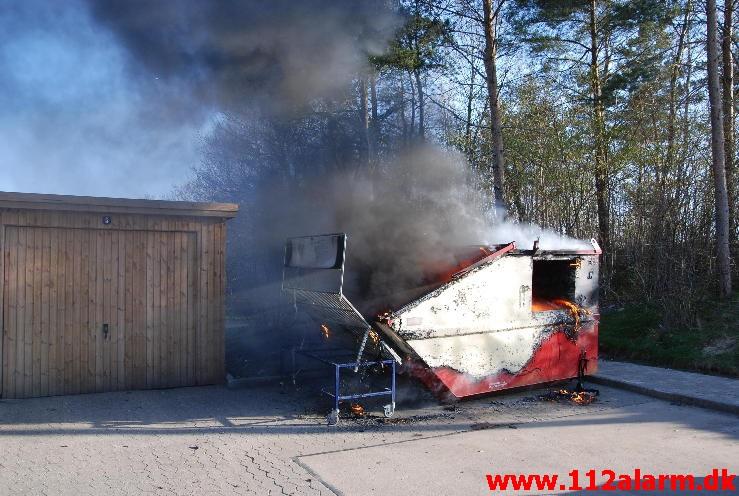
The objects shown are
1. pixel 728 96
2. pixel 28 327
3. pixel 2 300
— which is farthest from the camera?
pixel 728 96

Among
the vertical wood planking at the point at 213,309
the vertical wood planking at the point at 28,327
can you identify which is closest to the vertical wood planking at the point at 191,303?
the vertical wood planking at the point at 213,309

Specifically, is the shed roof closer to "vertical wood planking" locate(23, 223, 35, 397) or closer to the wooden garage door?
the wooden garage door

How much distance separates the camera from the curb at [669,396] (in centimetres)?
684

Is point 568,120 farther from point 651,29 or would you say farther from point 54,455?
point 54,455

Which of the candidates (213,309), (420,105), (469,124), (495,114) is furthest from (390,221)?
(469,124)

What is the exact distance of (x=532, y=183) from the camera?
15.6 m

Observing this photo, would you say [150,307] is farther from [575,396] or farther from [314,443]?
[575,396]

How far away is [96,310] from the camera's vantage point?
7.21 metres

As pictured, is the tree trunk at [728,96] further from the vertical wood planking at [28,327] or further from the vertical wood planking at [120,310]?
the vertical wood planking at [28,327]

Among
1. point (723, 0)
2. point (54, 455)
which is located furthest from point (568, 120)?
point (54, 455)

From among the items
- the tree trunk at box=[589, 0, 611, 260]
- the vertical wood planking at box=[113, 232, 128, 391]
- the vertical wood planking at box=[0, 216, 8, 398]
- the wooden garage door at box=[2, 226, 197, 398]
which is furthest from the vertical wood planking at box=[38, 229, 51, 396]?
the tree trunk at box=[589, 0, 611, 260]

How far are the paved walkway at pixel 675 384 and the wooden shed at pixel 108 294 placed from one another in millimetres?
5591

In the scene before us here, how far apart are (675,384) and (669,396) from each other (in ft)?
2.32

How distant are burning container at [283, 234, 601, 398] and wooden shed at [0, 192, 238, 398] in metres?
1.27
